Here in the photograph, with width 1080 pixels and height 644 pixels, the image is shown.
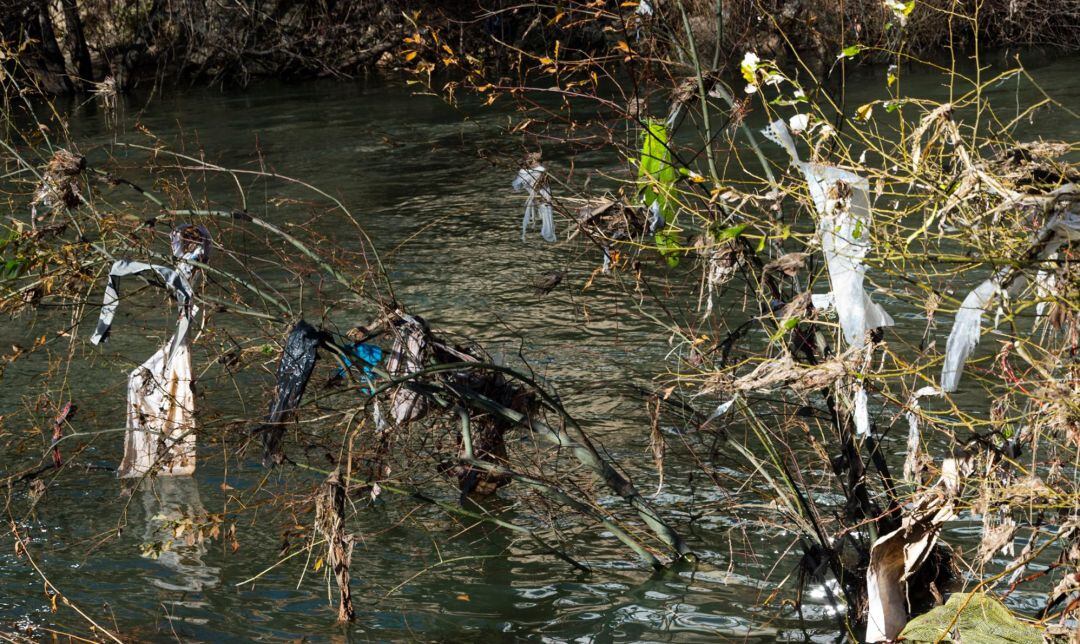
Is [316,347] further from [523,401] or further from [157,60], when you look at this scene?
[157,60]

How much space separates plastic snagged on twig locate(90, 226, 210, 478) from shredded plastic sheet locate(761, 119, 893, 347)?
185 cm

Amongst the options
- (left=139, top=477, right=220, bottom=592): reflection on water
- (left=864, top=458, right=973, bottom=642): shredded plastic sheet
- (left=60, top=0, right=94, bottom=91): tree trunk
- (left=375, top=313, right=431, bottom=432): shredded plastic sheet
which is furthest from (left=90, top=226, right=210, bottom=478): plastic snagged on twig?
(left=60, top=0, right=94, bottom=91): tree trunk

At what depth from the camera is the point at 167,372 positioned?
4.07 m

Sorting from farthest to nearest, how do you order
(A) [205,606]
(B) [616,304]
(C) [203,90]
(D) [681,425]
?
(C) [203,90]
(B) [616,304]
(D) [681,425]
(A) [205,606]


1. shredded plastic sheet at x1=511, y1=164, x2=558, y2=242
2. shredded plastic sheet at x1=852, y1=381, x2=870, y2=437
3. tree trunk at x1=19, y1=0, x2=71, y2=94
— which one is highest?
tree trunk at x1=19, y1=0, x2=71, y2=94

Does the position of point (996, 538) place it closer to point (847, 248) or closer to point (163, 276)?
point (847, 248)

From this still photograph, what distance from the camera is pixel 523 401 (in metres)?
3.53

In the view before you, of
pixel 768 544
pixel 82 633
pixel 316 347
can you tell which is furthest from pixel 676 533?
pixel 82 633

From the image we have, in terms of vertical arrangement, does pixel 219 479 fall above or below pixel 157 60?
below

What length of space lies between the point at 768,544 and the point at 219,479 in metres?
2.11

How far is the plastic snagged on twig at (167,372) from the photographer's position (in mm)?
3738

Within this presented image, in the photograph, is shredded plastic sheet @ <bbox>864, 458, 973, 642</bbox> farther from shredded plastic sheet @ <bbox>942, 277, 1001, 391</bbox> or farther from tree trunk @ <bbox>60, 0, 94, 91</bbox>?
tree trunk @ <bbox>60, 0, 94, 91</bbox>

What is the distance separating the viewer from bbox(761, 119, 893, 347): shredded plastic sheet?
275cm

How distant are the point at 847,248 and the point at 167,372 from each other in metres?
2.35
